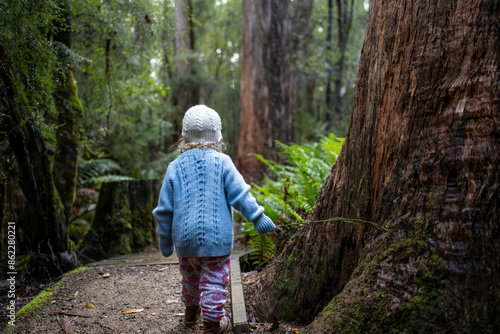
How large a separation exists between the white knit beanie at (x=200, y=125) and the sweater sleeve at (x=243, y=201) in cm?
28

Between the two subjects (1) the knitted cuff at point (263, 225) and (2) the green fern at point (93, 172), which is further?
(2) the green fern at point (93, 172)

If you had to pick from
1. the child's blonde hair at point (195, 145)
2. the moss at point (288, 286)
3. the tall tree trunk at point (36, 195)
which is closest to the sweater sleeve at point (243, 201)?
the child's blonde hair at point (195, 145)

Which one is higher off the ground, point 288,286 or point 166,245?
point 166,245

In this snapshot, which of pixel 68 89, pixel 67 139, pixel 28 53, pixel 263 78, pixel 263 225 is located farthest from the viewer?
pixel 263 78

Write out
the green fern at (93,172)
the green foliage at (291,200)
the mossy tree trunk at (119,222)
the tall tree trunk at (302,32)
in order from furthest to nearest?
the tall tree trunk at (302,32), the green fern at (93,172), the mossy tree trunk at (119,222), the green foliage at (291,200)

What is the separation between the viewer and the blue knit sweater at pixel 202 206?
2.71m

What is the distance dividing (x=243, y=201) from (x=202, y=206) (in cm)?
31

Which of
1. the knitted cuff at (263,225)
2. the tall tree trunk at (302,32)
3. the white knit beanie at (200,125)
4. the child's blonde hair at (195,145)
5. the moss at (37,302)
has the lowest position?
the moss at (37,302)

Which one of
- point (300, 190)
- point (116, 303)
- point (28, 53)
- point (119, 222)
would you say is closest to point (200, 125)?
point (28, 53)

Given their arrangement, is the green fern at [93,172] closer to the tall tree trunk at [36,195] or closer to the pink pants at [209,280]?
the tall tree trunk at [36,195]

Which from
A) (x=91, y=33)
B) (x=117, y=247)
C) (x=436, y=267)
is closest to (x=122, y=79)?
(x=91, y=33)

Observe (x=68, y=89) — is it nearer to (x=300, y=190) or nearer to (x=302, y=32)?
(x=300, y=190)

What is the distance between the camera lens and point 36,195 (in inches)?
166

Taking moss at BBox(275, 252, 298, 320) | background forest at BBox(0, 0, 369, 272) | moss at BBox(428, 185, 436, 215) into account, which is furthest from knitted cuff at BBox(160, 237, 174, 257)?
moss at BBox(428, 185, 436, 215)
